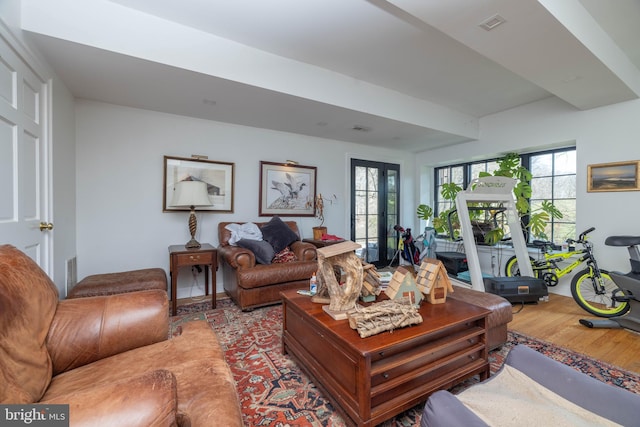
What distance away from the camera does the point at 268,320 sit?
8.89 ft

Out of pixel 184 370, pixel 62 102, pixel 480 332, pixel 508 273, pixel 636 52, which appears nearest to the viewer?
pixel 184 370

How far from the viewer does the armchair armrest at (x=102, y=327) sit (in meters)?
1.17

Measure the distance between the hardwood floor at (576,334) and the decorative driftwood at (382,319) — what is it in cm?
177

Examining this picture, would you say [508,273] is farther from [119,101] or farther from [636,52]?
[119,101]

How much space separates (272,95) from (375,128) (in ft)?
5.66

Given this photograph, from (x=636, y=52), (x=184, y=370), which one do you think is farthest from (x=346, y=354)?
(x=636, y=52)

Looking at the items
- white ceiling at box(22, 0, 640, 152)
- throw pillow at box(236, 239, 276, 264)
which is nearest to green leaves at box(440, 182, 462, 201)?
white ceiling at box(22, 0, 640, 152)

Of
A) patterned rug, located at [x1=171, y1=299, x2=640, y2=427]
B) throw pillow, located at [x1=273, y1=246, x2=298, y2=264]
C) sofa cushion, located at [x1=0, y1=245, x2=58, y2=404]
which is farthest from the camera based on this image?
throw pillow, located at [x1=273, y1=246, x2=298, y2=264]

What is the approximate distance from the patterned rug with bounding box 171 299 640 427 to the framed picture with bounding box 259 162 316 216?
172cm

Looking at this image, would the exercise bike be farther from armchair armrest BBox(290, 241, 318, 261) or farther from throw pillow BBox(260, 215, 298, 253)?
throw pillow BBox(260, 215, 298, 253)

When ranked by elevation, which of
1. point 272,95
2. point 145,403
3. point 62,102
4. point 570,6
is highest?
point 570,6

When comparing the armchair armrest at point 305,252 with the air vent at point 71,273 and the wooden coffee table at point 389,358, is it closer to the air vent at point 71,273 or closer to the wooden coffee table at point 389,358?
the wooden coffee table at point 389,358

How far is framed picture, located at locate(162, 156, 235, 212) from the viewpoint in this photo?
Answer: 3346mm

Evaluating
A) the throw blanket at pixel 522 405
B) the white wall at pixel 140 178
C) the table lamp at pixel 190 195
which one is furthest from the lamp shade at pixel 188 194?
the throw blanket at pixel 522 405
